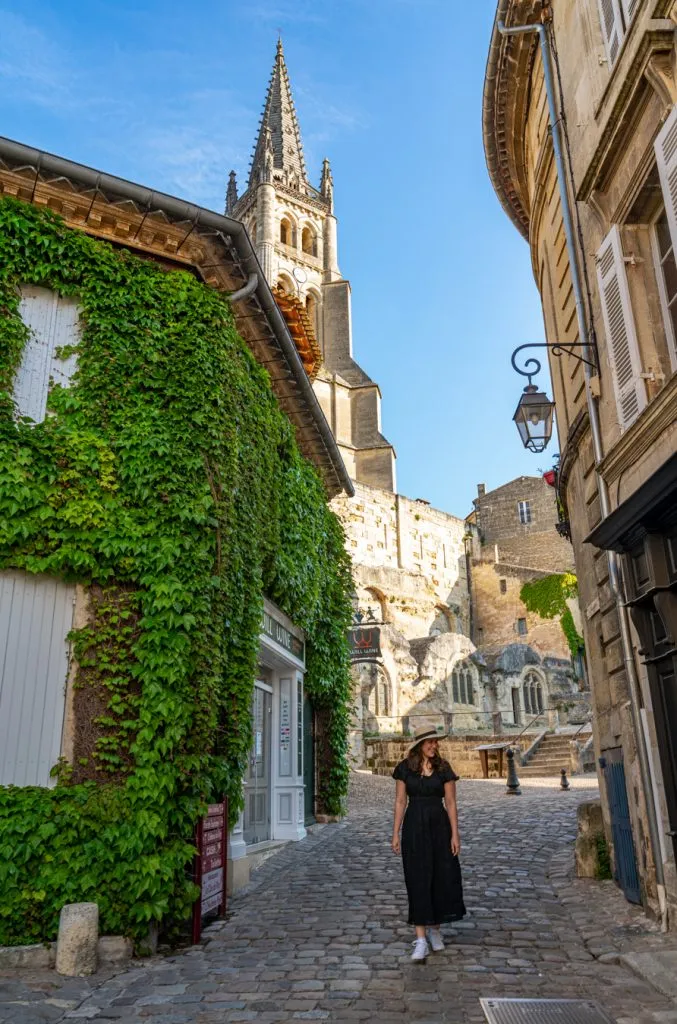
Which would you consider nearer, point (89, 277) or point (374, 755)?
point (89, 277)

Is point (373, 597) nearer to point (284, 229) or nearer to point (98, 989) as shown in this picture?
point (284, 229)

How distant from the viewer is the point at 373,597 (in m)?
43.8

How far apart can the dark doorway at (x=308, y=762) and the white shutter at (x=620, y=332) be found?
27.8 feet

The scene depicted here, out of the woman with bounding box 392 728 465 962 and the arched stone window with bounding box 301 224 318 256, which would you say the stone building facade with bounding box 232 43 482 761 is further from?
the woman with bounding box 392 728 465 962

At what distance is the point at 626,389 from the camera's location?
6.25 m

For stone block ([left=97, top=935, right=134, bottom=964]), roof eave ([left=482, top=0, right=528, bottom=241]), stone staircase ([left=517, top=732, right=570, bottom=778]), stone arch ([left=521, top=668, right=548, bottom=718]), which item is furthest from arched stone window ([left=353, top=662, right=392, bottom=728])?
stone block ([left=97, top=935, right=134, bottom=964])

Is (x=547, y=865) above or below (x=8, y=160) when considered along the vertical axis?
below

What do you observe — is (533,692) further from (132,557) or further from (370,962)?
(370,962)

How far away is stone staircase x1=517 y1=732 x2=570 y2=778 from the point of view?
885 inches

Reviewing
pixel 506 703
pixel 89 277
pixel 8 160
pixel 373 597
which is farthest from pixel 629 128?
pixel 373 597

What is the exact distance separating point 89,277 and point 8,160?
1.22 metres

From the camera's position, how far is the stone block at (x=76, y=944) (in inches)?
217

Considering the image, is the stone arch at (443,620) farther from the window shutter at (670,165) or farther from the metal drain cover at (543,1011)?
the metal drain cover at (543,1011)

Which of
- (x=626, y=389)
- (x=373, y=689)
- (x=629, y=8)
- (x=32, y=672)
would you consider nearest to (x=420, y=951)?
(x=32, y=672)
